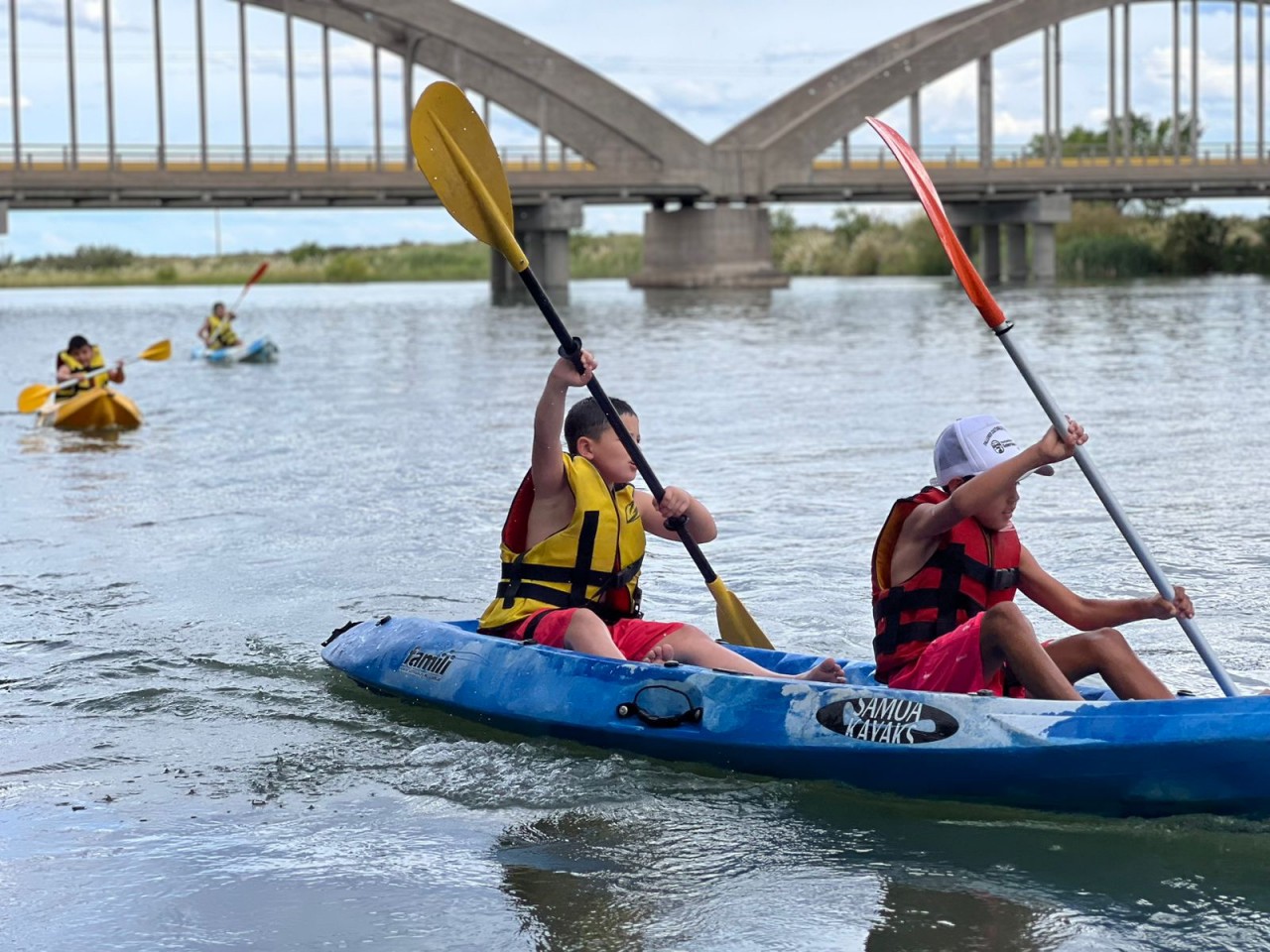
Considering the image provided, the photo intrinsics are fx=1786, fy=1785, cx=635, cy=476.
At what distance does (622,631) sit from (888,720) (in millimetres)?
1204

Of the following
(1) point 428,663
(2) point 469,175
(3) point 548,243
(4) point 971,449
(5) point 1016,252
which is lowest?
(1) point 428,663

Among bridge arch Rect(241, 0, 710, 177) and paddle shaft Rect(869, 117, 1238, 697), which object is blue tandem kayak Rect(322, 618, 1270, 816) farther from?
bridge arch Rect(241, 0, 710, 177)

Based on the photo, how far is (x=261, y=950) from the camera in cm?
402

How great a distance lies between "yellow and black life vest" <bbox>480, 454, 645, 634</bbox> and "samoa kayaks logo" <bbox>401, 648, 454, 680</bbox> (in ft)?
0.90

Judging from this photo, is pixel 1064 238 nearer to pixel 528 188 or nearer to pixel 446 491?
pixel 528 188

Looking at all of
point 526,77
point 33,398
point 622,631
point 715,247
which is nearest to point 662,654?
point 622,631

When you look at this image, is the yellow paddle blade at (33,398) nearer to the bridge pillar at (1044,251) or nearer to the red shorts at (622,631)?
the red shorts at (622,631)

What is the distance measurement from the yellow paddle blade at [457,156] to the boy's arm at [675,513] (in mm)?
1063

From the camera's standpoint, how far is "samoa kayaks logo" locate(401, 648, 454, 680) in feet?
19.7

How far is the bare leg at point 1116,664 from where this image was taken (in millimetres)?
4723

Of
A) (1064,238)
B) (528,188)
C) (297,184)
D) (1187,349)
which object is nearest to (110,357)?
(1187,349)

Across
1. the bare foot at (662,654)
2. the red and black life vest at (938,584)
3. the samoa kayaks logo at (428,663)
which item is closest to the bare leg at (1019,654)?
the red and black life vest at (938,584)

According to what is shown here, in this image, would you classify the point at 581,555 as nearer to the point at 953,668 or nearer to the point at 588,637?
the point at 588,637

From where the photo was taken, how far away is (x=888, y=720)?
15.7 ft
